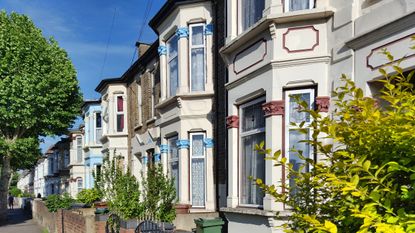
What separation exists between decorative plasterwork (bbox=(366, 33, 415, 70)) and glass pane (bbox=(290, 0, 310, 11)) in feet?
5.36

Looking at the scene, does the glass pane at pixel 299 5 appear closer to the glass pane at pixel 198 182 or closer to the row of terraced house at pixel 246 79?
the row of terraced house at pixel 246 79

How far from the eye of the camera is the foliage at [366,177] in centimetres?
193

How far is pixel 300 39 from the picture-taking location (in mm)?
6340

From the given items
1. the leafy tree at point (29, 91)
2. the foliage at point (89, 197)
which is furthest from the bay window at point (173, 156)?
the leafy tree at point (29, 91)

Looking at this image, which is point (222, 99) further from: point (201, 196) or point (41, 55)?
point (41, 55)

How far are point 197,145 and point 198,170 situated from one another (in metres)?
0.67

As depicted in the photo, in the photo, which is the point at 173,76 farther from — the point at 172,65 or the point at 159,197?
the point at 159,197

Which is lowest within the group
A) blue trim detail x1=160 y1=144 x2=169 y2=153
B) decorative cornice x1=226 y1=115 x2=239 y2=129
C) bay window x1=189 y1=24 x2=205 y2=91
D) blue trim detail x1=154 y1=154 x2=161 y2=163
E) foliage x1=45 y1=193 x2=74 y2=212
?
foliage x1=45 y1=193 x2=74 y2=212

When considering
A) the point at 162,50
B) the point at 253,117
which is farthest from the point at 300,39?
the point at 162,50

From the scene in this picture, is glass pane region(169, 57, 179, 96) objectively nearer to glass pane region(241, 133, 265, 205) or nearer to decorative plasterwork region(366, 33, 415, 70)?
glass pane region(241, 133, 265, 205)

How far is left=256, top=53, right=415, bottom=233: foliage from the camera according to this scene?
1.93 meters

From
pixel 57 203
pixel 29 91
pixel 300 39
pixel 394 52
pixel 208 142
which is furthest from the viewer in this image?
pixel 29 91

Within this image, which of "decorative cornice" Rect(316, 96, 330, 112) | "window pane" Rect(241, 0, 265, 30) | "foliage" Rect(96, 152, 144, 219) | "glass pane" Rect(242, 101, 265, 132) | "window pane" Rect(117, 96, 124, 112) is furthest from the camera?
"window pane" Rect(117, 96, 124, 112)

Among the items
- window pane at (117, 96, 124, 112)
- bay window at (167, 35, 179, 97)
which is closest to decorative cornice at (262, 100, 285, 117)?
bay window at (167, 35, 179, 97)
